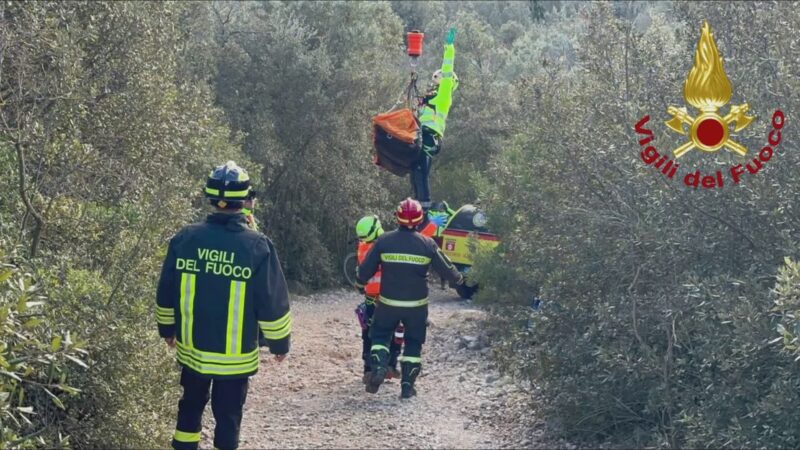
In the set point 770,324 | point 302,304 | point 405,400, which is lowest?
point 302,304

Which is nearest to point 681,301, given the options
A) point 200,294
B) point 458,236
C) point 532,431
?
point 532,431

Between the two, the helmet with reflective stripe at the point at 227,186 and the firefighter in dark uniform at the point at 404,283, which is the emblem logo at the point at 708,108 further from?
the helmet with reflective stripe at the point at 227,186

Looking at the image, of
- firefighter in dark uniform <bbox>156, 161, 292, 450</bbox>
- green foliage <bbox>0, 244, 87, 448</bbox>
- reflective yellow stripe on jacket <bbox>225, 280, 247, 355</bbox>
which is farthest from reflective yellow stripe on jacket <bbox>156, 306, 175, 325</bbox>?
green foliage <bbox>0, 244, 87, 448</bbox>

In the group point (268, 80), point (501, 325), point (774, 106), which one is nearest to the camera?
point (774, 106)

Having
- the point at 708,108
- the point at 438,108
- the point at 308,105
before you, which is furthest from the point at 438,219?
the point at 708,108

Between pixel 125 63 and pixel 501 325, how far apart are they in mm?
4555

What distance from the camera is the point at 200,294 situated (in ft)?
21.1

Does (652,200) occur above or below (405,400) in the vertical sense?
above

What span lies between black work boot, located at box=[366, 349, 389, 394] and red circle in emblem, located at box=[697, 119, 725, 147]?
3798mm

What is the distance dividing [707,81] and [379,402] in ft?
13.7

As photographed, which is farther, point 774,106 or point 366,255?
point 366,255

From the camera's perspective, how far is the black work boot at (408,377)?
10141 mm

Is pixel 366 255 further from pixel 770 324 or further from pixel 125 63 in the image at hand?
pixel 770 324

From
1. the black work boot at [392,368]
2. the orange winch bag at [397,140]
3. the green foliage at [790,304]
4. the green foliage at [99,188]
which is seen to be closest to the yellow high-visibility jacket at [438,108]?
the orange winch bag at [397,140]
